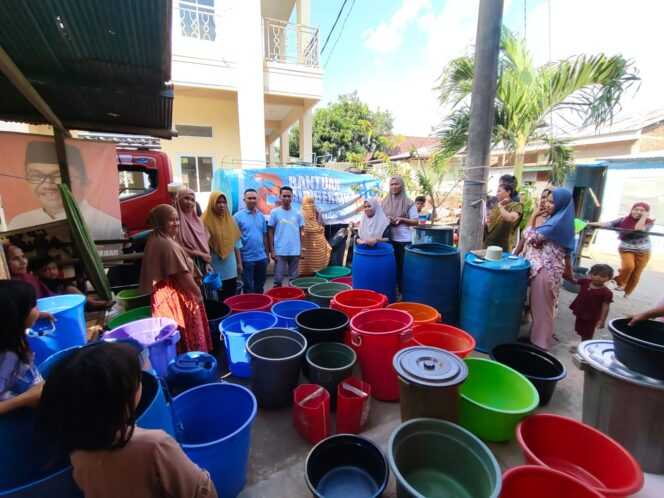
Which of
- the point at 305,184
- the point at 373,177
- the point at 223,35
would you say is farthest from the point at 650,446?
the point at 223,35

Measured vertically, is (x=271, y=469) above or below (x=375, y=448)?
below

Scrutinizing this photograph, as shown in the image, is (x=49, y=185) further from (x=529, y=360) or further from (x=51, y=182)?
(x=529, y=360)

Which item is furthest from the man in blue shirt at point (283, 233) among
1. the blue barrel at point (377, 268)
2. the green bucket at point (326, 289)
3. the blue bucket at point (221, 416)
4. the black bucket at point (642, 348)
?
the black bucket at point (642, 348)

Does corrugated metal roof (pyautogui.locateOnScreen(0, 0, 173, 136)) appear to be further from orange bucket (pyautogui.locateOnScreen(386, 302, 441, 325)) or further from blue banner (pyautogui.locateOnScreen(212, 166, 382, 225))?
orange bucket (pyautogui.locateOnScreen(386, 302, 441, 325))

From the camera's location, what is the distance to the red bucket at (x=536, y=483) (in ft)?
4.61

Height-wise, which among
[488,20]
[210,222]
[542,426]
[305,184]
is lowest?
[542,426]

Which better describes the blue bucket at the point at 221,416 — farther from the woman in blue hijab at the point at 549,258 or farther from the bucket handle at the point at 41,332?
the woman in blue hijab at the point at 549,258

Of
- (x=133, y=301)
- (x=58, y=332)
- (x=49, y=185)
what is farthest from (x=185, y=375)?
(x=49, y=185)

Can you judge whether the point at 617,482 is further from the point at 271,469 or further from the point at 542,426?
the point at 271,469

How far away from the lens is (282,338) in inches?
101

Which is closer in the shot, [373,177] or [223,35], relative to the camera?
[373,177]

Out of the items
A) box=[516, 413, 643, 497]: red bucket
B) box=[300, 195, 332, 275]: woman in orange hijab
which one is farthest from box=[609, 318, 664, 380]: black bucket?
box=[300, 195, 332, 275]: woman in orange hijab

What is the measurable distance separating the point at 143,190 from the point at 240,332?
157 inches

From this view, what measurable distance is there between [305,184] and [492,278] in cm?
475
